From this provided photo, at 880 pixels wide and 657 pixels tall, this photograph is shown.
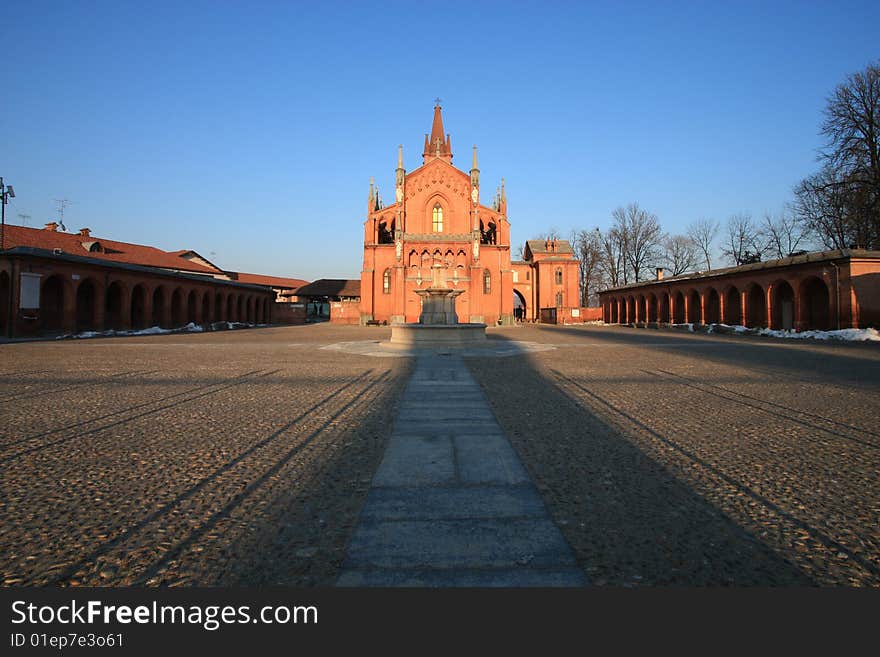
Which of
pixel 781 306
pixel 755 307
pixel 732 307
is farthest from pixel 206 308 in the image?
pixel 781 306

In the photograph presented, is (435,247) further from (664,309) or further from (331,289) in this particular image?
(331,289)

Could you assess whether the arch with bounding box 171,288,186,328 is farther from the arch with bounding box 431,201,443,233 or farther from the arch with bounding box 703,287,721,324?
the arch with bounding box 703,287,721,324

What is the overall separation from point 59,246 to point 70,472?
4829cm

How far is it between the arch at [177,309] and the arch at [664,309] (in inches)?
1667

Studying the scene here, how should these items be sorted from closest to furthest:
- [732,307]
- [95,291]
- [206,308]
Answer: [95,291] < [732,307] < [206,308]

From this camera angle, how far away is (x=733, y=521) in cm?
287

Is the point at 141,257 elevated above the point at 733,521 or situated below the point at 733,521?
above

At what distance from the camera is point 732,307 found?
33.5 meters

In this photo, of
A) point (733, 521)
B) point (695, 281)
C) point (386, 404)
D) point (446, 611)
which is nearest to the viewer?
point (446, 611)

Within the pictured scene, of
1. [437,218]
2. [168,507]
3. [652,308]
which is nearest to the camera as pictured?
[168,507]

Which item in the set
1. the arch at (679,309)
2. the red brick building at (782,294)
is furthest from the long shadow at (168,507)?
the arch at (679,309)

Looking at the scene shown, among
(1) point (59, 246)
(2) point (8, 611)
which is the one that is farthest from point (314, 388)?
(1) point (59, 246)

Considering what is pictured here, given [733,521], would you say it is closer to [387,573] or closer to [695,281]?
[387,573]

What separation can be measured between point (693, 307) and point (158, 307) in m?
45.3
